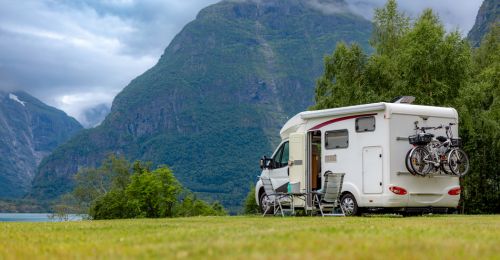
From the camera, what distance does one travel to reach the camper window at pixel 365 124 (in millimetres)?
16719

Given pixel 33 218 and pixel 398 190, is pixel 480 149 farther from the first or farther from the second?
pixel 33 218

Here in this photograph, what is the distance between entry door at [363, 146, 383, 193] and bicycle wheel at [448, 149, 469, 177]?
173 cm

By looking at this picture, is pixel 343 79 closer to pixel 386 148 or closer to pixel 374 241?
pixel 386 148

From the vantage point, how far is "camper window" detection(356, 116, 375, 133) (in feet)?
54.9

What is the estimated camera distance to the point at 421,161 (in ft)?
53.8

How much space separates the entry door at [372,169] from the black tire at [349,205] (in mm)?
472

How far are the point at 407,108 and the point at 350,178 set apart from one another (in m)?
2.19

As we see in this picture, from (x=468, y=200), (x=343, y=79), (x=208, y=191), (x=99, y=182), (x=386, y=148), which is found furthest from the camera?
(x=208, y=191)

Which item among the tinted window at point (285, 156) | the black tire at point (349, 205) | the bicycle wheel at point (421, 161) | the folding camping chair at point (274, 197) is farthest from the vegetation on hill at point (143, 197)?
the bicycle wheel at point (421, 161)

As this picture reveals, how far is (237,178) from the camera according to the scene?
168250 millimetres

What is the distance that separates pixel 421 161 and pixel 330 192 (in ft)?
7.81

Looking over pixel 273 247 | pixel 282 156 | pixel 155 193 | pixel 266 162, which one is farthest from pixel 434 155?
pixel 155 193

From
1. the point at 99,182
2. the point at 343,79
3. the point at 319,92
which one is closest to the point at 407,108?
the point at 343,79

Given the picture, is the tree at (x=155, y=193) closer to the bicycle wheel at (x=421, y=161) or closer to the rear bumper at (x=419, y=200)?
the rear bumper at (x=419, y=200)
